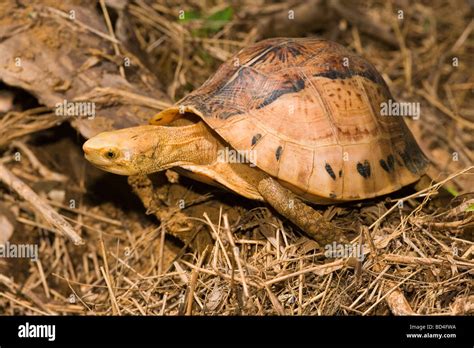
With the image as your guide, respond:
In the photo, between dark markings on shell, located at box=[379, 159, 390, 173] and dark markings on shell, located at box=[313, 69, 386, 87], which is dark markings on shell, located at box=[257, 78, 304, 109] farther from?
dark markings on shell, located at box=[379, 159, 390, 173]

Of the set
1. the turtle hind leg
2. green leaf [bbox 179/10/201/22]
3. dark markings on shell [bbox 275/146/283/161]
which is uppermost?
green leaf [bbox 179/10/201/22]

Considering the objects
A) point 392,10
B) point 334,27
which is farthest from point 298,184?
point 392,10

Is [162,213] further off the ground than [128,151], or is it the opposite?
[128,151]

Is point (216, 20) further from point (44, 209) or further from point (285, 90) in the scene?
point (44, 209)

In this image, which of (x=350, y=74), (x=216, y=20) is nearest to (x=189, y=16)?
(x=216, y=20)

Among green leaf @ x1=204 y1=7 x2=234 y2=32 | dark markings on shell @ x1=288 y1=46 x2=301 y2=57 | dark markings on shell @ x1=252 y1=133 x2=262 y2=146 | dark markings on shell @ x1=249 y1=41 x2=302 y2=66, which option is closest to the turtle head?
dark markings on shell @ x1=252 y1=133 x2=262 y2=146

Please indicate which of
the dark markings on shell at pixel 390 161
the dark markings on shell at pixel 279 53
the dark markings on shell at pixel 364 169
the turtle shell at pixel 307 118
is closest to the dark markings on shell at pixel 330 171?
the turtle shell at pixel 307 118

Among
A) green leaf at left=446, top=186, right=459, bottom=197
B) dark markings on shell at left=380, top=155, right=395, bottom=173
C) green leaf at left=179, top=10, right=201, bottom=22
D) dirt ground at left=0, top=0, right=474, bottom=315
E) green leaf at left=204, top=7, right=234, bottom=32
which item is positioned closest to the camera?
dirt ground at left=0, top=0, right=474, bottom=315

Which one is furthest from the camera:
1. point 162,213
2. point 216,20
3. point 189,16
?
point 216,20
